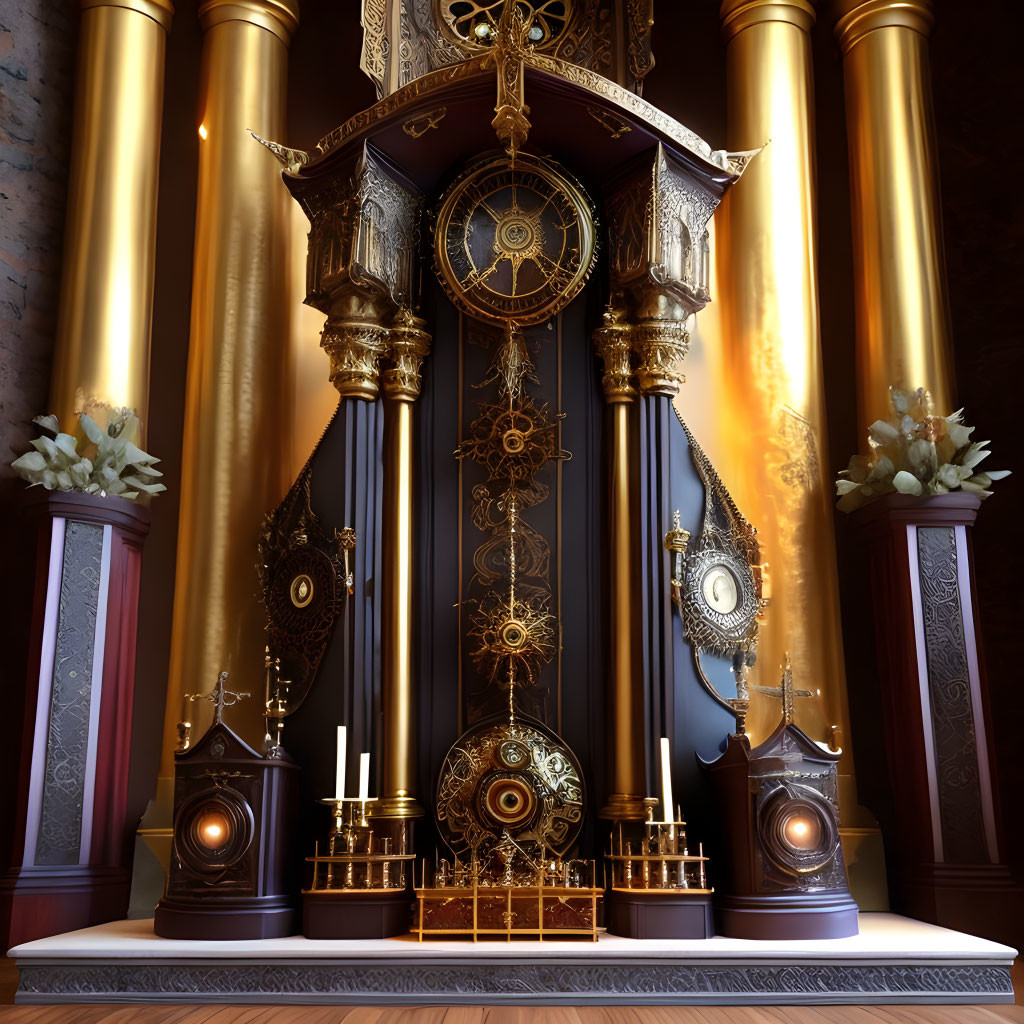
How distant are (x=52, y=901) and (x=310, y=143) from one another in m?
5.54

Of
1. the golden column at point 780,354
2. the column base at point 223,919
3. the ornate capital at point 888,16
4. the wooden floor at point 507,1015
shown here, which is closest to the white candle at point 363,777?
the column base at point 223,919

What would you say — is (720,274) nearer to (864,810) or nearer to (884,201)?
(884,201)

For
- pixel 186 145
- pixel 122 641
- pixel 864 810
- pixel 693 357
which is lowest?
pixel 864 810

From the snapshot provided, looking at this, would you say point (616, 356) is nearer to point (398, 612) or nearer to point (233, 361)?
point (398, 612)

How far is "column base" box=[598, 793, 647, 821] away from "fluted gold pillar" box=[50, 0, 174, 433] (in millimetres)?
4008

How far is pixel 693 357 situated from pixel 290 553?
312 centimetres

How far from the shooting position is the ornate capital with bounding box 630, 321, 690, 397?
22.9 feet

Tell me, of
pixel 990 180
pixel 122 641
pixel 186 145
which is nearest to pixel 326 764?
pixel 122 641

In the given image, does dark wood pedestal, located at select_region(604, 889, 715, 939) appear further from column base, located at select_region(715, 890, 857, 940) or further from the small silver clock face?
the small silver clock face

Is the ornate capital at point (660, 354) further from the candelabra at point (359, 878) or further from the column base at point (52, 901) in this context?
the column base at point (52, 901)

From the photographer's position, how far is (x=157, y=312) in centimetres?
885

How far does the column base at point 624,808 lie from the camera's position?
6410mm

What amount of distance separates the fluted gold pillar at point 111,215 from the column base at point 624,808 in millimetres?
4008

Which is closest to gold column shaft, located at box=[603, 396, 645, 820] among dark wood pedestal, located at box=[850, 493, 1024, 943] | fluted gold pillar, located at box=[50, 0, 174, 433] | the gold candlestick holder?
the gold candlestick holder
